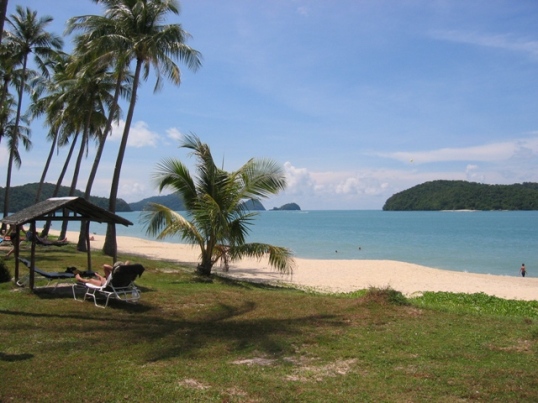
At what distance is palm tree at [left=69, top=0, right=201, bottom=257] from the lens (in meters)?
17.8

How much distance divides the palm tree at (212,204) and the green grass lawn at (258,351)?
13.6 ft

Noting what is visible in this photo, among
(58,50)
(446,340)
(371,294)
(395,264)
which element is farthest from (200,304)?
(58,50)

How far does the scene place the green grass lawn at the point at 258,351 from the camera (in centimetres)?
450

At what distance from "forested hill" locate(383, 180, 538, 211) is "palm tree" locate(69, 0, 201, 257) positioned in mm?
133639

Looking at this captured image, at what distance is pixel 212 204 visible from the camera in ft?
43.4

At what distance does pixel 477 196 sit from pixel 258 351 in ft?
473

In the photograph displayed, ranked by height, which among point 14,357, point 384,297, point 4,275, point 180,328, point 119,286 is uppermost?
point 384,297

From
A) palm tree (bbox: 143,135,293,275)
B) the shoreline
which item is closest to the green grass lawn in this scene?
palm tree (bbox: 143,135,293,275)

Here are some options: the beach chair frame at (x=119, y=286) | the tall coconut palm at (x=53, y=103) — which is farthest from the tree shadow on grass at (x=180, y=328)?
the tall coconut palm at (x=53, y=103)

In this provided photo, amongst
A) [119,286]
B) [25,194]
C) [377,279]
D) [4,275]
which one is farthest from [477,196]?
[119,286]

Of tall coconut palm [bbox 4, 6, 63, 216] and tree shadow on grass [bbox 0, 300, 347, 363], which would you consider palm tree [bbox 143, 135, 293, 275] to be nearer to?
tree shadow on grass [bbox 0, 300, 347, 363]

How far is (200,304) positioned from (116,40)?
12.7 m

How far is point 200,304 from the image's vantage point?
29.5ft

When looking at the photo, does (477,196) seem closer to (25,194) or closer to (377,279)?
(25,194)
